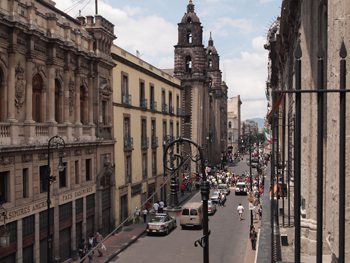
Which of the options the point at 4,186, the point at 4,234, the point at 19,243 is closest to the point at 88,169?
the point at 19,243

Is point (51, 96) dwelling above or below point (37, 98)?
above

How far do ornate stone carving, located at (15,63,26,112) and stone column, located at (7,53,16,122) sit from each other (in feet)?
1.28

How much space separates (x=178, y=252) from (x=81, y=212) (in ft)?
19.7

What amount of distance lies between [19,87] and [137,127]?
18.7 meters

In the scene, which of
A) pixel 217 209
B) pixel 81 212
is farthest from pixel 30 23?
pixel 217 209

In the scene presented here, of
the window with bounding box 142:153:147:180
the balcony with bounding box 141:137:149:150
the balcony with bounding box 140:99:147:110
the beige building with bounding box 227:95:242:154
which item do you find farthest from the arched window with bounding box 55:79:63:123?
the beige building with bounding box 227:95:242:154

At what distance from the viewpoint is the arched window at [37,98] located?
24086mm

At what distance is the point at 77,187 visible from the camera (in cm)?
2809

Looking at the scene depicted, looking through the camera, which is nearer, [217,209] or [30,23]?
[30,23]

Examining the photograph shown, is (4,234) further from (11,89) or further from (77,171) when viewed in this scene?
(77,171)

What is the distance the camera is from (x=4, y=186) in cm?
2123

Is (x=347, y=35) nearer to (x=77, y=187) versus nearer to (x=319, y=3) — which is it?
(x=319, y=3)

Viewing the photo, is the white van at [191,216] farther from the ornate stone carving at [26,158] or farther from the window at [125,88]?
the ornate stone carving at [26,158]

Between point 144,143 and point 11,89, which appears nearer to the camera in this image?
point 11,89
